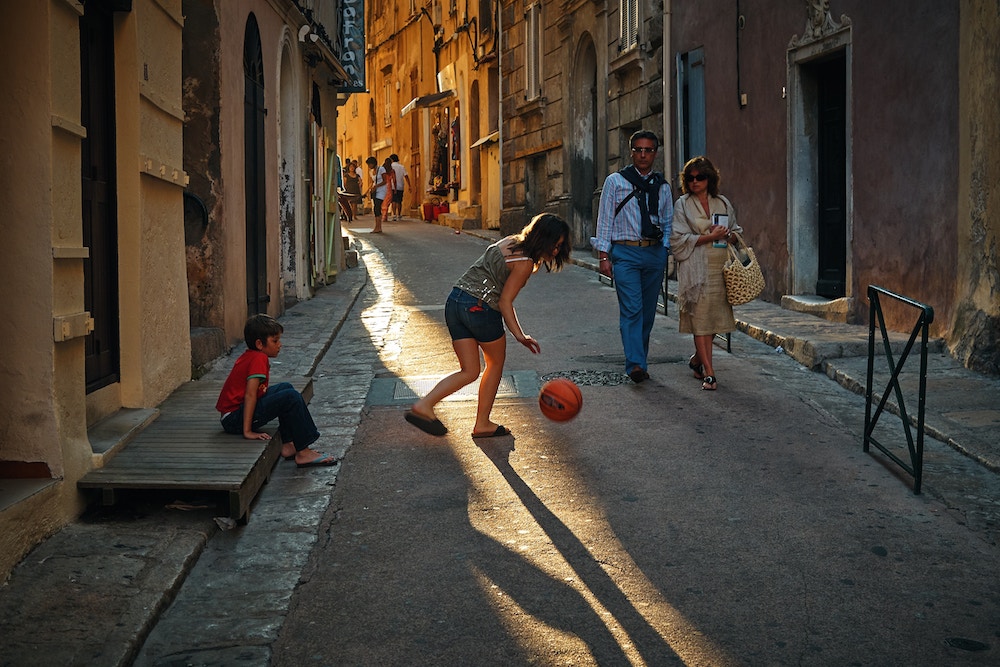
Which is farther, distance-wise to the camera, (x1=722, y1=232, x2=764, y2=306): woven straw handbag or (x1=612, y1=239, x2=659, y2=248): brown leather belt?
(x1=612, y1=239, x2=659, y2=248): brown leather belt

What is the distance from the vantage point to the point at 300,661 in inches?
152

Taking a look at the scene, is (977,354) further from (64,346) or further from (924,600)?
(64,346)

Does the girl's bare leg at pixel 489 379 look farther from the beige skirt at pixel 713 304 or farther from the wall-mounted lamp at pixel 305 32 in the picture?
the wall-mounted lamp at pixel 305 32

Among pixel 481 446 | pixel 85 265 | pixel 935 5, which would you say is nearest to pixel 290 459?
pixel 481 446

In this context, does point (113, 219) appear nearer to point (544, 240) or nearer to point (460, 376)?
point (460, 376)

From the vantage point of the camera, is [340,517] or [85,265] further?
[85,265]

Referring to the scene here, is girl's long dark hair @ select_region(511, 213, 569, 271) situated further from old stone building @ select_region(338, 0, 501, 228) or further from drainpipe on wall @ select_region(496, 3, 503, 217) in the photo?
old stone building @ select_region(338, 0, 501, 228)

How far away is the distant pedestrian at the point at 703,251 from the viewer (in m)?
8.60

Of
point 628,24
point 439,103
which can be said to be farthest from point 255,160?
point 439,103

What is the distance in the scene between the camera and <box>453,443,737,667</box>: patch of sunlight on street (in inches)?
Result: 156

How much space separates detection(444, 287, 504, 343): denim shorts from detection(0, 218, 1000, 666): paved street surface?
618 millimetres

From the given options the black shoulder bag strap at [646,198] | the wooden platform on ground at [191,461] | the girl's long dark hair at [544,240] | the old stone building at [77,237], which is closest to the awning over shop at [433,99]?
the black shoulder bag strap at [646,198]

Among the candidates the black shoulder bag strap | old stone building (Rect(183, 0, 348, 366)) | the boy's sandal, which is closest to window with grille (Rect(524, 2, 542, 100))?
old stone building (Rect(183, 0, 348, 366))

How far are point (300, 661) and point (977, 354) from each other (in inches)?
253
